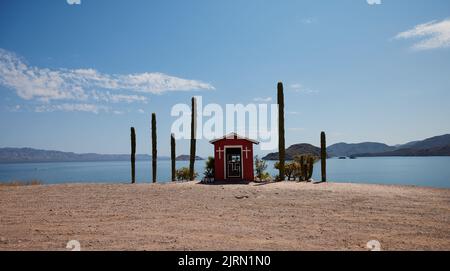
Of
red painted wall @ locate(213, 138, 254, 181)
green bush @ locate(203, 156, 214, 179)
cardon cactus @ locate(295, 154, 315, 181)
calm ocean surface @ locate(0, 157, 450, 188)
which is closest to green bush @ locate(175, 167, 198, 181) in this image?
green bush @ locate(203, 156, 214, 179)

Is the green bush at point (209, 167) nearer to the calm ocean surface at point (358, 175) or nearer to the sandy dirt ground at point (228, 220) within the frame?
the sandy dirt ground at point (228, 220)

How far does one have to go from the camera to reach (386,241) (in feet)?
22.3

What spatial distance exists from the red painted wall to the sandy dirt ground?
6556 mm

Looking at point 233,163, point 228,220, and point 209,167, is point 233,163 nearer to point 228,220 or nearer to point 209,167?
point 209,167

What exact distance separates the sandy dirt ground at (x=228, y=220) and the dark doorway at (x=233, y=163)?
673 cm

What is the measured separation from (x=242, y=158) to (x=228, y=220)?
41.1 feet

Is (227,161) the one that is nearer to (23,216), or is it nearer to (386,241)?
(23,216)

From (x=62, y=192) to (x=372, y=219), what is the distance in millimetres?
13832

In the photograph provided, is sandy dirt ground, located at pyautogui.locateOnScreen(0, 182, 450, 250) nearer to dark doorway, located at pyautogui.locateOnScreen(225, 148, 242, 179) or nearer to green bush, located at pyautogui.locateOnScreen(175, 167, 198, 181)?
dark doorway, located at pyautogui.locateOnScreen(225, 148, 242, 179)

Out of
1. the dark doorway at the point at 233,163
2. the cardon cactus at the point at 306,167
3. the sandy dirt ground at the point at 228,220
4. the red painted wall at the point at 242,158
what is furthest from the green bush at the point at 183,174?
the sandy dirt ground at the point at 228,220

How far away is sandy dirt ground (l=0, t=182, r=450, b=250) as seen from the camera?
672 cm

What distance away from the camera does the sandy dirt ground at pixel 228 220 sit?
672cm

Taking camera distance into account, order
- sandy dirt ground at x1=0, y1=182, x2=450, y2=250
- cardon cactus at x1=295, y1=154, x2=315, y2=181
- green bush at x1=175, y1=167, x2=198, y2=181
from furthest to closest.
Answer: green bush at x1=175, y1=167, x2=198, y2=181 → cardon cactus at x1=295, y1=154, x2=315, y2=181 → sandy dirt ground at x1=0, y1=182, x2=450, y2=250
